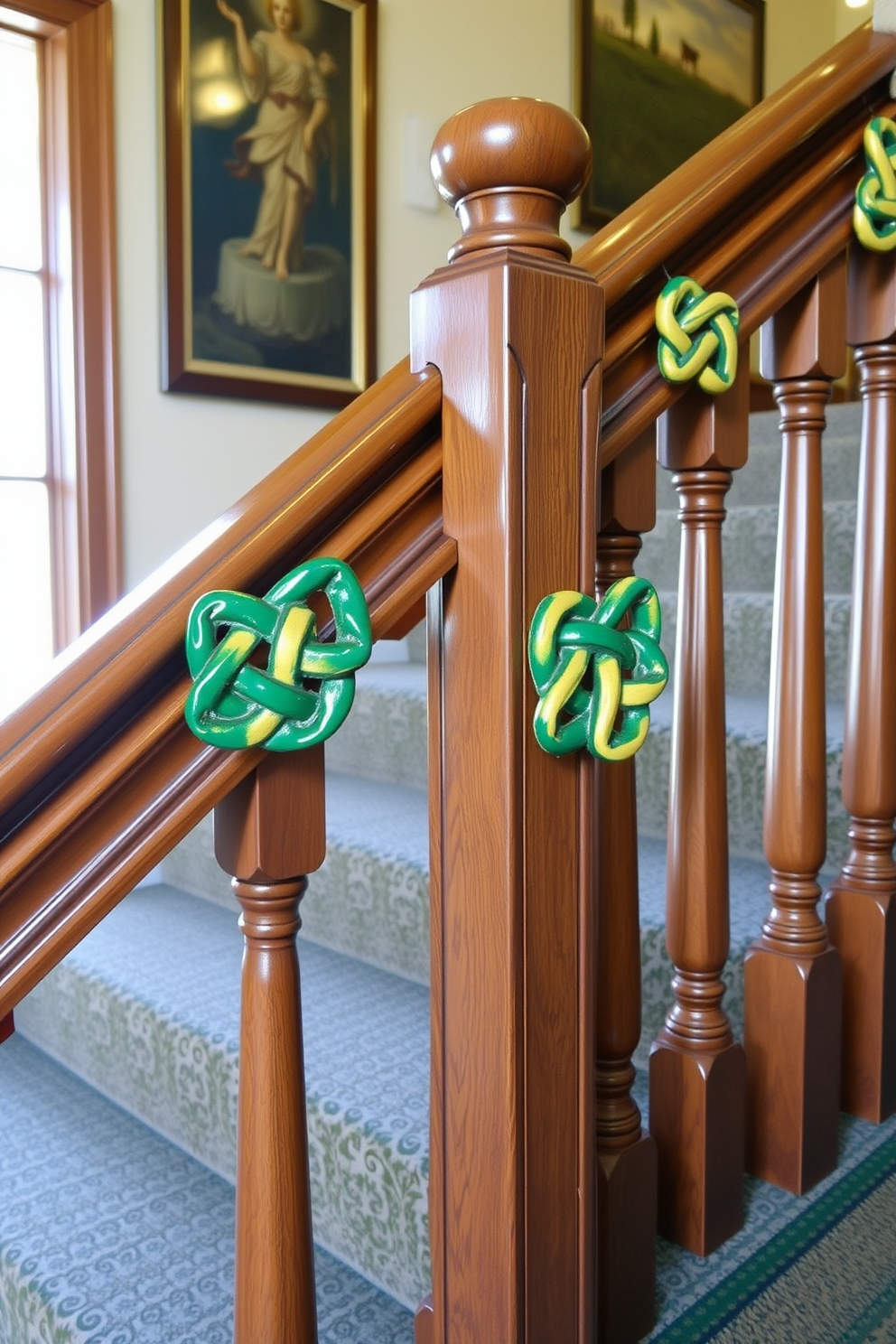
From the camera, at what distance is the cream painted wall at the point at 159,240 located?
2223mm

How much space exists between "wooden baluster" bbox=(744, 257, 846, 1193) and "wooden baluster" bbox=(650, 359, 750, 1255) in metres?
0.07

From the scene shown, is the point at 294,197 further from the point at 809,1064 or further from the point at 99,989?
the point at 809,1064

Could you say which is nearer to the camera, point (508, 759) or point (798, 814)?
point (508, 759)

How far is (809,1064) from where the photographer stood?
1.02 m

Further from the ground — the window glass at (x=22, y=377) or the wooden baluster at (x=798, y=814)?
the window glass at (x=22, y=377)

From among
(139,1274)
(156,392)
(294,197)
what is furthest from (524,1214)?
(294,197)

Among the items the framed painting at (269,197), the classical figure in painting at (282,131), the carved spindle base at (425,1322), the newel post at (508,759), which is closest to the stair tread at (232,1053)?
the carved spindle base at (425,1322)

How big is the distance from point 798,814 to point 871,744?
0.47 feet

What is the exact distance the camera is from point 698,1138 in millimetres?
943

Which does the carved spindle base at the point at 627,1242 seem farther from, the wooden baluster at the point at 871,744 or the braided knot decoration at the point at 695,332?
the braided knot decoration at the point at 695,332

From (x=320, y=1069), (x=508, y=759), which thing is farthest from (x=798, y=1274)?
(x=508, y=759)

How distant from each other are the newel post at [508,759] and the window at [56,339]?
63.4 inches

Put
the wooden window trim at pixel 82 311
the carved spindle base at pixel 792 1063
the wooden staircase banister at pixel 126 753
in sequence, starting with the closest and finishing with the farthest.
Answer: the wooden staircase banister at pixel 126 753, the carved spindle base at pixel 792 1063, the wooden window trim at pixel 82 311

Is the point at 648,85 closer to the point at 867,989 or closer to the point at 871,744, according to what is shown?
the point at 871,744
